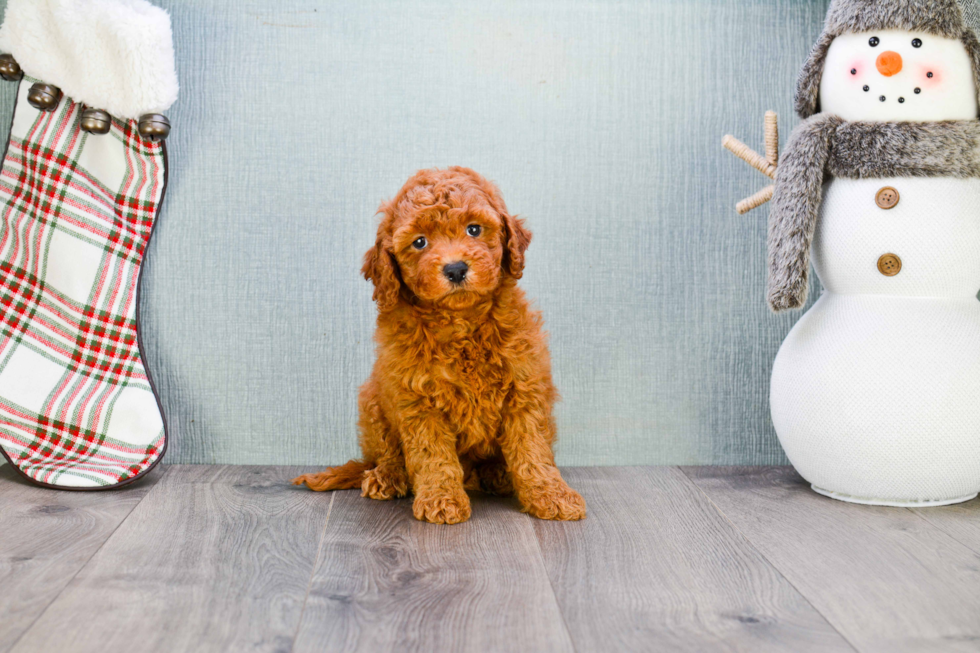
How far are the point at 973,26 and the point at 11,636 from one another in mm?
2114

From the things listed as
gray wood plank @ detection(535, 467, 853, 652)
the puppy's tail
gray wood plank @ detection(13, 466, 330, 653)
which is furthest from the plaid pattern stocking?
gray wood plank @ detection(535, 467, 853, 652)

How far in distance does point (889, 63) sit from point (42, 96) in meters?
1.94

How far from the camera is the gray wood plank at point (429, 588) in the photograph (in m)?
1.19

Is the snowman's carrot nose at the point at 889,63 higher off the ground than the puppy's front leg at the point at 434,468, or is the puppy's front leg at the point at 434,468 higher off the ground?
the snowman's carrot nose at the point at 889,63

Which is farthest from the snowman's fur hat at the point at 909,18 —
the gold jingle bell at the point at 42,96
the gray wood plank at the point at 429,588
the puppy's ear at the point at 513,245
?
the gold jingle bell at the point at 42,96

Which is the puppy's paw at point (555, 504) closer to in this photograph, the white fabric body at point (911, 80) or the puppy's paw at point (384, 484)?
the puppy's paw at point (384, 484)

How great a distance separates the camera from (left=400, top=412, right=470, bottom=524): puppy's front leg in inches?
68.0

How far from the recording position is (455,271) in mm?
1609

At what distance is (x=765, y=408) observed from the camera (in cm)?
225

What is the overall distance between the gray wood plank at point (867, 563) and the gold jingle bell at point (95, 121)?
171 centimetres

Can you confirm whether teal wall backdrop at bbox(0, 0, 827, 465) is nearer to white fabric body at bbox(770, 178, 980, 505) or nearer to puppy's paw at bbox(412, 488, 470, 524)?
white fabric body at bbox(770, 178, 980, 505)

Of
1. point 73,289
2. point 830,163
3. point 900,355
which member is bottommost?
point 900,355

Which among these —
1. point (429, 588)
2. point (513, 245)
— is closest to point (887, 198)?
point (513, 245)

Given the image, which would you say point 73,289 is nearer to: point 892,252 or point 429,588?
point 429,588
